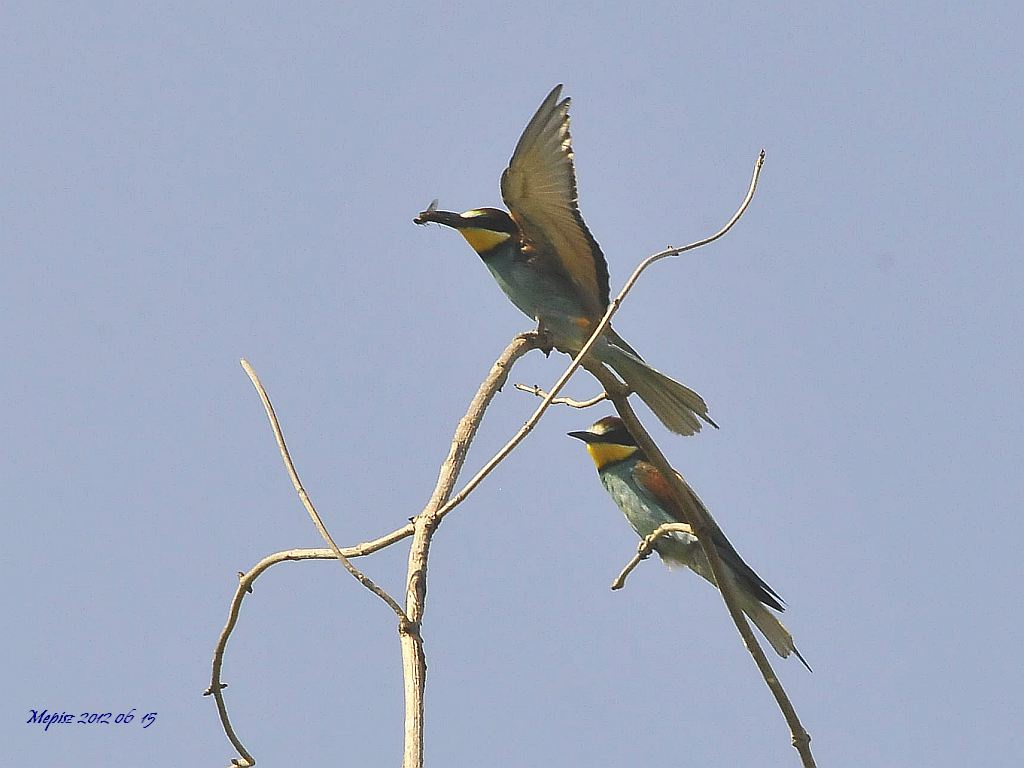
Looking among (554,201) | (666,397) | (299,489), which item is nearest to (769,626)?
(666,397)

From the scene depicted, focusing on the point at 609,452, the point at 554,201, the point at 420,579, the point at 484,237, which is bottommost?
the point at 420,579

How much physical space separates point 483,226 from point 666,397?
72 centimetres

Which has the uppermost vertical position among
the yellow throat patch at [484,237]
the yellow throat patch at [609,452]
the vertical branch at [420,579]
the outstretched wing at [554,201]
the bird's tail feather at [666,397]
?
the yellow throat patch at [484,237]

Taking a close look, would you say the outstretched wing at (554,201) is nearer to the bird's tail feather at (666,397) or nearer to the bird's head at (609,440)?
the bird's tail feather at (666,397)

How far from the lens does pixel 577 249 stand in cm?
402

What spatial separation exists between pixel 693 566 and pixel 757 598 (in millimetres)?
384

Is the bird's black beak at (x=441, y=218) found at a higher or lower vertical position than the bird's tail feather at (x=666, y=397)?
higher

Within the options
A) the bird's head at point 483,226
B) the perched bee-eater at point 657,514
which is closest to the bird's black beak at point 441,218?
the bird's head at point 483,226

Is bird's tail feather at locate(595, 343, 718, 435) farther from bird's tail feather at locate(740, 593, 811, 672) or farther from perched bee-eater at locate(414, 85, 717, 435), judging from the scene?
bird's tail feather at locate(740, 593, 811, 672)

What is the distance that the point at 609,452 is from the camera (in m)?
4.84

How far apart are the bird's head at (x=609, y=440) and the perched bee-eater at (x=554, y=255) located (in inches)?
29.3

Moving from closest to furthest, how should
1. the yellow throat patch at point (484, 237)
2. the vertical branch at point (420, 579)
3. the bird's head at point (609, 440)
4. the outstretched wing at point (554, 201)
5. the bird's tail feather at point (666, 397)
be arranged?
the vertical branch at point (420, 579) < the outstretched wing at point (554, 201) < the bird's tail feather at point (666, 397) < the yellow throat patch at point (484, 237) < the bird's head at point (609, 440)

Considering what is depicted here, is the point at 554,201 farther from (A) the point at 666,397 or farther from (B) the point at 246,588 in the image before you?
(B) the point at 246,588

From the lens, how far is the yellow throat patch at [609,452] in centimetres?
482
